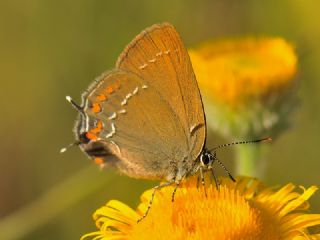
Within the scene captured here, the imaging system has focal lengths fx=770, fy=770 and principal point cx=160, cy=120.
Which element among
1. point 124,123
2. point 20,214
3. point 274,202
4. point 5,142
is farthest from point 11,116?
point 274,202

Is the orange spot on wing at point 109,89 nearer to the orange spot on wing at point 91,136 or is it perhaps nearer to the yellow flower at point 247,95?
the orange spot on wing at point 91,136

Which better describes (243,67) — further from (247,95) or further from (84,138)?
(84,138)

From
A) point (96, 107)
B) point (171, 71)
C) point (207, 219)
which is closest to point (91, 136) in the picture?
point (96, 107)

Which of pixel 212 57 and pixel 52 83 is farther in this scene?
pixel 52 83

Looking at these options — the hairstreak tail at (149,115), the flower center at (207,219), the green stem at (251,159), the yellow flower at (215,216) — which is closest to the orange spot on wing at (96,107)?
the hairstreak tail at (149,115)

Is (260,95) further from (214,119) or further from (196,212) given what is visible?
(196,212)
